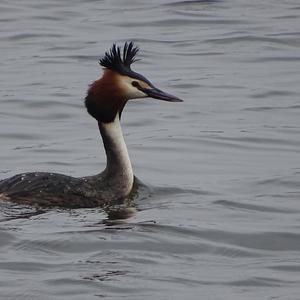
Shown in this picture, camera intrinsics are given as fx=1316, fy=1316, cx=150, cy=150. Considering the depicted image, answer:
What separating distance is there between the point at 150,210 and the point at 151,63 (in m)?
8.52

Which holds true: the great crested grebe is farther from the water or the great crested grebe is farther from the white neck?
the water

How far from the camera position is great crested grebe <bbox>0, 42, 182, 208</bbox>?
10766 millimetres

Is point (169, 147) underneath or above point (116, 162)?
underneath

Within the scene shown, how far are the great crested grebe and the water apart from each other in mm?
214

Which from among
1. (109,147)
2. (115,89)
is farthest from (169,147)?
(115,89)

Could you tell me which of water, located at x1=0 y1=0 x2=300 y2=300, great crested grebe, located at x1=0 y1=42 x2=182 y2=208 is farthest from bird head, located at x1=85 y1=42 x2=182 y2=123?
water, located at x1=0 y1=0 x2=300 y2=300

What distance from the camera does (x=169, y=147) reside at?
44.7ft

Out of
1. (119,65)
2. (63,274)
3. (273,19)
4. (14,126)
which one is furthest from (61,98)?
(63,274)

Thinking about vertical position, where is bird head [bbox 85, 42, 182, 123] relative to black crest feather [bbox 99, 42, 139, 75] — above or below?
below

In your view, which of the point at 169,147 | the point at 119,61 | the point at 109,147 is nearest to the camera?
the point at 119,61

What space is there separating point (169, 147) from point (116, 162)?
2322 millimetres

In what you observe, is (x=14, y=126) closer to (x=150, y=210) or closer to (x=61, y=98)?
(x=61, y=98)

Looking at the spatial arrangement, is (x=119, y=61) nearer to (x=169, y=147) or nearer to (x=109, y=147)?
(x=109, y=147)

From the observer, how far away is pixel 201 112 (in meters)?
15.6
